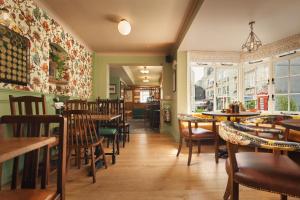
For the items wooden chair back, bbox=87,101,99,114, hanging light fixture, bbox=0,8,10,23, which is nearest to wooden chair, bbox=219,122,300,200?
hanging light fixture, bbox=0,8,10,23

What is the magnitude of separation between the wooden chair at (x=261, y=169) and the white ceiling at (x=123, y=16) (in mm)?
2200

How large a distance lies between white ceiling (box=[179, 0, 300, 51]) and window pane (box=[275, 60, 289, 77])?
51 centimetres

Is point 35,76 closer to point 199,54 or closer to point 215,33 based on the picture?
point 215,33

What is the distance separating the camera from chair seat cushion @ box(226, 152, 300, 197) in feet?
3.17

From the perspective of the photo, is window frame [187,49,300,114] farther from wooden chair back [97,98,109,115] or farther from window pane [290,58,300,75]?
wooden chair back [97,98,109,115]

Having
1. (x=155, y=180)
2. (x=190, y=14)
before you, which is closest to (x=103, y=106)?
(x=155, y=180)

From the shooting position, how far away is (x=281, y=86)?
385 centimetres

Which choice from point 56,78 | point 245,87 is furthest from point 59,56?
point 245,87

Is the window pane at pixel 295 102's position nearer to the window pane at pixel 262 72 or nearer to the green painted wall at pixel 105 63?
the window pane at pixel 262 72

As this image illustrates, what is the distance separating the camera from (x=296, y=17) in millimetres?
2727

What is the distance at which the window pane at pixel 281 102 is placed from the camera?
3777mm

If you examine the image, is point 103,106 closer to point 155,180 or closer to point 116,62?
point 155,180

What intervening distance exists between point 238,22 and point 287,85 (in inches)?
73.7

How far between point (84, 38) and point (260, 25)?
134 inches
